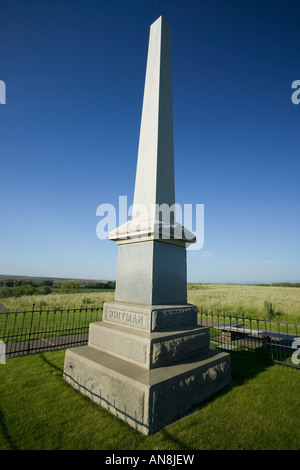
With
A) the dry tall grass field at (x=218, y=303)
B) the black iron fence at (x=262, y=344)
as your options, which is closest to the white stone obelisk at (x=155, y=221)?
the black iron fence at (x=262, y=344)

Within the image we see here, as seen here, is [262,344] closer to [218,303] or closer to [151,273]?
[151,273]

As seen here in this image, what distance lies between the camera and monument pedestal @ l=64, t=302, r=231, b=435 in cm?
288

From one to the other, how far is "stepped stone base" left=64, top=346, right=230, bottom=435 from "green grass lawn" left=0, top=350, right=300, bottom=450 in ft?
0.39

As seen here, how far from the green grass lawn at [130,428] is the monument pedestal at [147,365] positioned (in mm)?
155

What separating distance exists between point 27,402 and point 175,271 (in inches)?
128

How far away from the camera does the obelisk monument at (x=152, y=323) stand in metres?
3.03

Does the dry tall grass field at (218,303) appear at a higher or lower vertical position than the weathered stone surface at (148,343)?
lower

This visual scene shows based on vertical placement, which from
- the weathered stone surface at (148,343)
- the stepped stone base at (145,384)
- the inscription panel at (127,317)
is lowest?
the stepped stone base at (145,384)

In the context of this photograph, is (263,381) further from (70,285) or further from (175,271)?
(70,285)

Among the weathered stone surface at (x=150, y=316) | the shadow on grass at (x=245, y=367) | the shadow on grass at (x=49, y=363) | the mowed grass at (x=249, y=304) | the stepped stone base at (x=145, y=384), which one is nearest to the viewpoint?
the stepped stone base at (x=145, y=384)

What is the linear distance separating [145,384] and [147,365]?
1.45 ft

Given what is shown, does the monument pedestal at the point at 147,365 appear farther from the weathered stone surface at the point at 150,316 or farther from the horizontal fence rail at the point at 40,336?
the horizontal fence rail at the point at 40,336

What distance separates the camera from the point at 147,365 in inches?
127

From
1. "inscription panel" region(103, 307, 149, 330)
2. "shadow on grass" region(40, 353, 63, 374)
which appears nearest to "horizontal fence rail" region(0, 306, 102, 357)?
"shadow on grass" region(40, 353, 63, 374)
